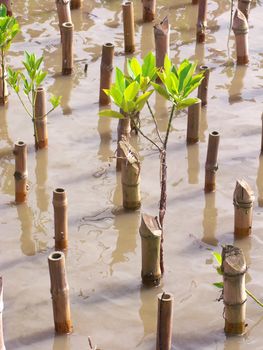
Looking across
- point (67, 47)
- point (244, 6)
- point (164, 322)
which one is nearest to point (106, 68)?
point (67, 47)

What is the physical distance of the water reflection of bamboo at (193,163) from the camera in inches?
321

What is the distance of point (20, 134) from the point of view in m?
8.68

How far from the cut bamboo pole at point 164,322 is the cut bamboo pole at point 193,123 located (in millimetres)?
2576

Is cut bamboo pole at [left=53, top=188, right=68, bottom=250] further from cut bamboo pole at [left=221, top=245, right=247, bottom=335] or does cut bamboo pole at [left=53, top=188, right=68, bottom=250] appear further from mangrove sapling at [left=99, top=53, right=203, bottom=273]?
cut bamboo pole at [left=221, top=245, right=247, bottom=335]

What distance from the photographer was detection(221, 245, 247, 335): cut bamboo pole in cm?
608

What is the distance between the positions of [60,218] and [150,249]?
0.70 m

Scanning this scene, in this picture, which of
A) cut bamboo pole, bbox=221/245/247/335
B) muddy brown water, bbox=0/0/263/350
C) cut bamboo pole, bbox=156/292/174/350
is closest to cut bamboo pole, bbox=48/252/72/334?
muddy brown water, bbox=0/0/263/350

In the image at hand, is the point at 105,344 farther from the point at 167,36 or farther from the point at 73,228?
the point at 167,36

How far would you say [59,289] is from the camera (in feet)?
20.4

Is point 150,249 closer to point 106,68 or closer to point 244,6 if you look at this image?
point 106,68

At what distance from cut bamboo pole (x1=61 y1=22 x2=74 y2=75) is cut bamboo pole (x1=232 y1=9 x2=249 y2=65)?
4.83ft

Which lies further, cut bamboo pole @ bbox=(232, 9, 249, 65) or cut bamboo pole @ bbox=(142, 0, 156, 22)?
cut bamboo pole @ bbox=(142, 0, 156, 22)

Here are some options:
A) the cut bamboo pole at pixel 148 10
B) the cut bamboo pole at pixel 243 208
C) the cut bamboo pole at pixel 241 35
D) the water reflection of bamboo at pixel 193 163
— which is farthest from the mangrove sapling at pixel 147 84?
the cut bamboo pole at pixel 148 10

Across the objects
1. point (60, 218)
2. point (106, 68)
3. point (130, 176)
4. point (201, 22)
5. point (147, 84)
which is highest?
point (147, 84)
